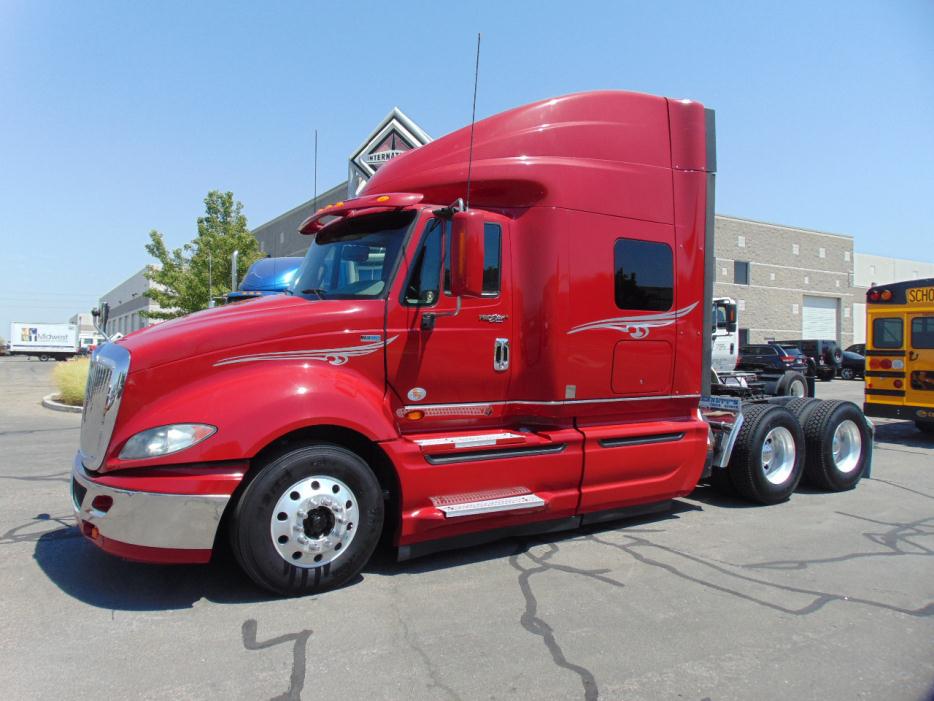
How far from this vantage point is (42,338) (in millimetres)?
59000

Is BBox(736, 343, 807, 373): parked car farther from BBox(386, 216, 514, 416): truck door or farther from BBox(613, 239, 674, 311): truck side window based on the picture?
BBox(386, 216, 514, 416): truck door

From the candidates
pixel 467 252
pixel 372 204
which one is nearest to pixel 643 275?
pixel 467 252

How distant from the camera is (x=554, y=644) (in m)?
3.46

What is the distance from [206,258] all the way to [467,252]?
2353cm

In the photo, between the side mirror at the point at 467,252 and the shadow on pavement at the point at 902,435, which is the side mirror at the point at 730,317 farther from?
the side mirror at the point at 467,252

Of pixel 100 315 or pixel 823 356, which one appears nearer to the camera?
pixel 100 315

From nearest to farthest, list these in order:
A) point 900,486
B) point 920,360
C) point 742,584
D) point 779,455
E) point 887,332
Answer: point 742,584, point 779,455, point 900,486, point 920,360, point 887,332

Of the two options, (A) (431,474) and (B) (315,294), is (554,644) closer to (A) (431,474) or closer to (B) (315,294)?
(A) (431,474)

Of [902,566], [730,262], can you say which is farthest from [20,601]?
[730,262]

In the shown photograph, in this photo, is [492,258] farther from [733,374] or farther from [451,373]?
[733,374]

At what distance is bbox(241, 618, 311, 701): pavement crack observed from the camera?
295 centimetres

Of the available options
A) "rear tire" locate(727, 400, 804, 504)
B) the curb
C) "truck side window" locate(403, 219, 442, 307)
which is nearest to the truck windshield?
"truck side window" locate(403, 219, 442, 307)

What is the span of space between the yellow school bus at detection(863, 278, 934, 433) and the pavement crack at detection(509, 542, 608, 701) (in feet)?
28.3

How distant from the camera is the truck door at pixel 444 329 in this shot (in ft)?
14.8
